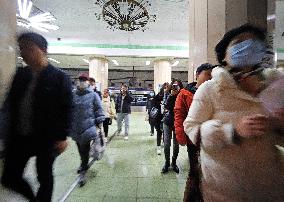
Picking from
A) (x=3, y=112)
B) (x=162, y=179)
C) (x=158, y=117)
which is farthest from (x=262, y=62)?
(x=158, y=117)

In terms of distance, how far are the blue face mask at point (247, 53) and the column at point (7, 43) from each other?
9.19ft

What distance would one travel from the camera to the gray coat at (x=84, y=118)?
498 centimetres

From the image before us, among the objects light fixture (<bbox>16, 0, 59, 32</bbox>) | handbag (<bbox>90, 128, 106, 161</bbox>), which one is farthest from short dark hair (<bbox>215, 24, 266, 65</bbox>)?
light fixture (<bbox>16, 0, 59, 32</bbox>)

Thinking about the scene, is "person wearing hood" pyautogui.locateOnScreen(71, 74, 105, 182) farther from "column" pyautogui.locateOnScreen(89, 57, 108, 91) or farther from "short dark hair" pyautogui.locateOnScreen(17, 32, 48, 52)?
"column" pyautogui.locateOnScreen(89, 57, 108, 91)

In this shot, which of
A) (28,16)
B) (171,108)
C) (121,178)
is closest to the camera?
(121,178)

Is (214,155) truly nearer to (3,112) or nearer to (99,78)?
(3,112)

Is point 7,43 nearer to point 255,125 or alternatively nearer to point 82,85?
point 82,85

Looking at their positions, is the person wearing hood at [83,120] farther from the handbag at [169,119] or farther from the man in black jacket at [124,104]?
the man in black jacket at [124,104]

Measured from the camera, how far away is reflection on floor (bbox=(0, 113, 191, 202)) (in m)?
4.05

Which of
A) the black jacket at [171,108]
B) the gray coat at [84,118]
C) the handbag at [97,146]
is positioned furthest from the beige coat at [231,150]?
the handbag at [97,146]

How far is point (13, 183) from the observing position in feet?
8.73

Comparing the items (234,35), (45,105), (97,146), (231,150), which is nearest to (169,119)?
(97,146)

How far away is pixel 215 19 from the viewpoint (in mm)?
4668

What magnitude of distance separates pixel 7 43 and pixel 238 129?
3305mm
